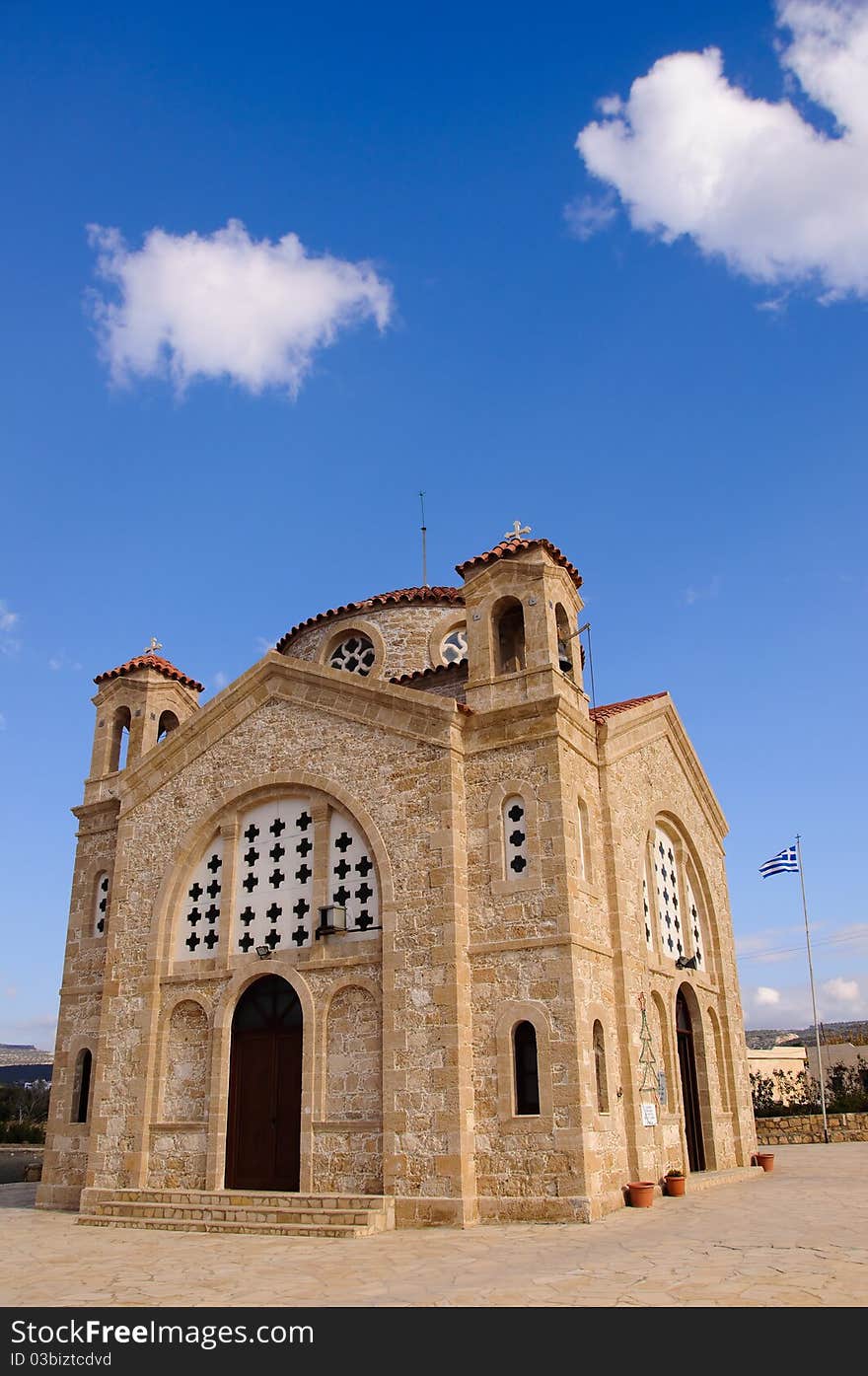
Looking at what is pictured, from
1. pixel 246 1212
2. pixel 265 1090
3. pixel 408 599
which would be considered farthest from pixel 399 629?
pixel 246 1212

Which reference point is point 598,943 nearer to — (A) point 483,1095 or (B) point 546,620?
(A) point 483,1095

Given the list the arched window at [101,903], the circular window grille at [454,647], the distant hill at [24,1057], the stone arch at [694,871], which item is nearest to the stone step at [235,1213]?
the arched window at [101,903]

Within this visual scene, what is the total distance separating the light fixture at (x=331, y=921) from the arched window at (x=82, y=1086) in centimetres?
559

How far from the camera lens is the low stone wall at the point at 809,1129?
27281 millimetres

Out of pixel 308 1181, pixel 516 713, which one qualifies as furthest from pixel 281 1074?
pixel 516 713

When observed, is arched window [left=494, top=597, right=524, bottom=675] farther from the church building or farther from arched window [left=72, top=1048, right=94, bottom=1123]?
arched window [left=72, top=1048, right=94, bottom=1123]

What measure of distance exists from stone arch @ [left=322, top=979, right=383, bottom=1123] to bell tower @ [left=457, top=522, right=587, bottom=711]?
4.34 metres

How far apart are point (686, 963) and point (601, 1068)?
15.7 ft

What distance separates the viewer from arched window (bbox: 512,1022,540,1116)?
43.8ft

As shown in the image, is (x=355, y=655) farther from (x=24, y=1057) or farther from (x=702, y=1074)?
(x=24, y=1057)

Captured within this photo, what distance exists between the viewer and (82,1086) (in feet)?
58.1

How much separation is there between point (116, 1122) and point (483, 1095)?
624cm
